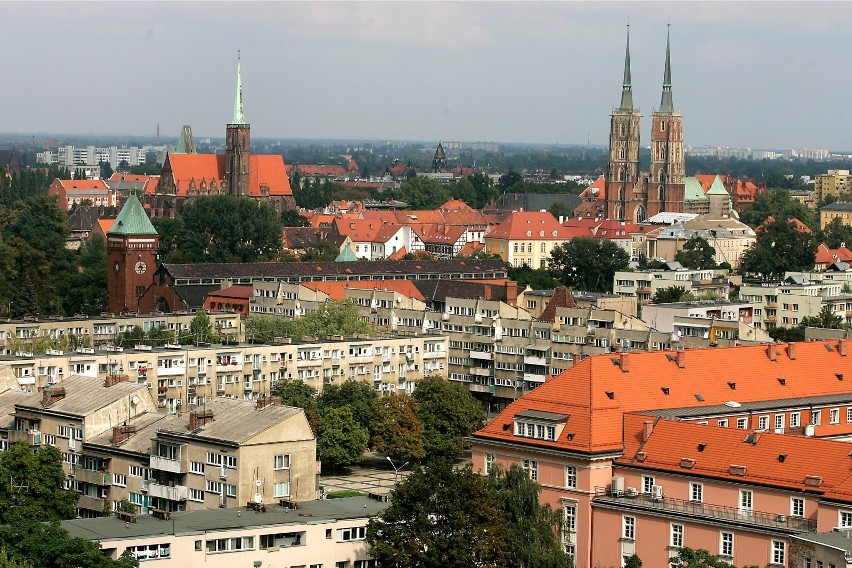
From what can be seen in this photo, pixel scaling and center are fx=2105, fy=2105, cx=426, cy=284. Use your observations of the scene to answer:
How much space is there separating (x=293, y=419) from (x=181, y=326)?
50064 millimetres

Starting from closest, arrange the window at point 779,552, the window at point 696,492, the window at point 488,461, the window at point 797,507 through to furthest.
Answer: the window at point 779,552 → the window at point 797,507 → the window at point 696,492 → the window at point 488,461

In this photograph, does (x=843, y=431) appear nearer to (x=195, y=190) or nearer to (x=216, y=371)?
(x=216, y=371)

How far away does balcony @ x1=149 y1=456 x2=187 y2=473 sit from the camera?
6222cm

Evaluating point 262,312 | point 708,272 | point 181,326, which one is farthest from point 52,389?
point 708,272

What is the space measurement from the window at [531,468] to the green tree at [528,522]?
3012 millimetres

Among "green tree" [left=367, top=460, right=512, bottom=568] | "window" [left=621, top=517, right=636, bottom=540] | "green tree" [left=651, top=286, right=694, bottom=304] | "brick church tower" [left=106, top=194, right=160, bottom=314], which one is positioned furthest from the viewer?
"brick church tower" [left=106, top=194, right=160, bottom=314]

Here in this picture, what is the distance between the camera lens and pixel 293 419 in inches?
2425

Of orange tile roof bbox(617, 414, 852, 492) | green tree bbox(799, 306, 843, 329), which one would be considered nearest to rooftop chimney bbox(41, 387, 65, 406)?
orange tile roof bbox(617, 414, 852, 492)

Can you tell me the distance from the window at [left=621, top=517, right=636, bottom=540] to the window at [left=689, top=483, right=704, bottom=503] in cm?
176

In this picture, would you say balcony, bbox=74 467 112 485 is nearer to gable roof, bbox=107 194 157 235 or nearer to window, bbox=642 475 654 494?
window, bbox=642 475 654 494

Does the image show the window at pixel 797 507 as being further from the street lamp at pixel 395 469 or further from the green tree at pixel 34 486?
the street lamp at pixel 395 469

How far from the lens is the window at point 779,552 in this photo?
54531 mm

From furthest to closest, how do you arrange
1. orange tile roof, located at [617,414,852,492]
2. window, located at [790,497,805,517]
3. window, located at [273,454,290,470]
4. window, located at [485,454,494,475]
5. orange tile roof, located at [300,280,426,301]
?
orange tile roof, located at [300,280,426,301] < window, located at [485,454,494,475] < window, located at [273,454,290,470] < orange tile roof, located at [617,414,852,492] < window, located at [790,497,805,517]

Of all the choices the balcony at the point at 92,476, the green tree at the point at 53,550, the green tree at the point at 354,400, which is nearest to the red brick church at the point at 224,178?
the green tree at the point at 354,400
